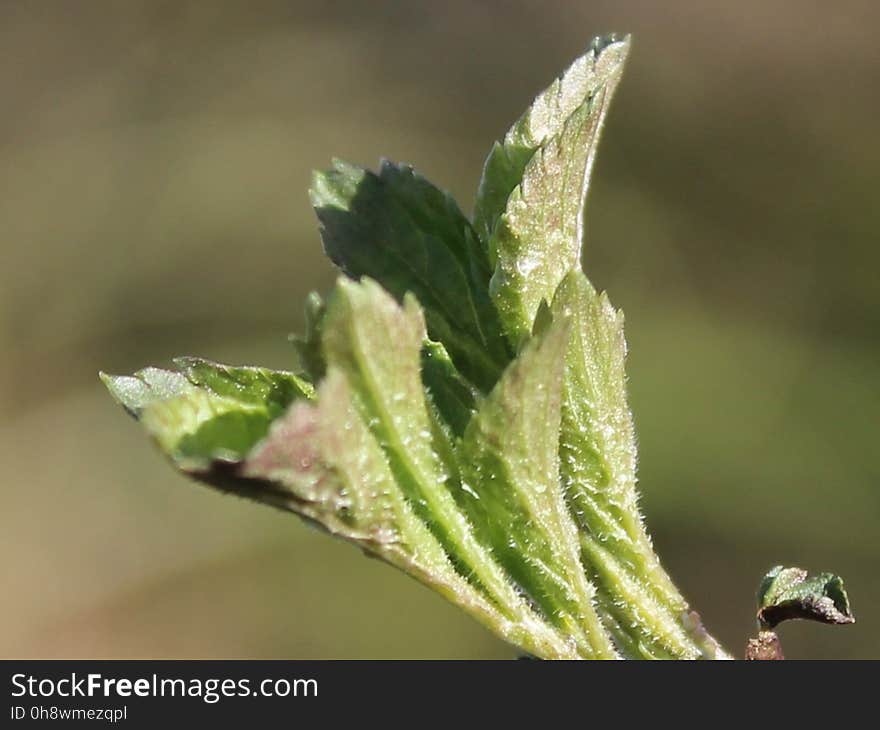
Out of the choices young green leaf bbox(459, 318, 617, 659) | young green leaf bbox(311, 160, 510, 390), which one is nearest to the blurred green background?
young green leaf bbox(311, 160, 510, 390)

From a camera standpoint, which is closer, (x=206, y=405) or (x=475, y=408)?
(x=206, y=405)

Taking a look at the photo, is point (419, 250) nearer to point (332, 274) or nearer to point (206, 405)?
point (206, 405)

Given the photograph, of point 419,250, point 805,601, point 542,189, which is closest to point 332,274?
point 419,250

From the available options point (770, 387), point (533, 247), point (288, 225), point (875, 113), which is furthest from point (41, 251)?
point (533, 247)

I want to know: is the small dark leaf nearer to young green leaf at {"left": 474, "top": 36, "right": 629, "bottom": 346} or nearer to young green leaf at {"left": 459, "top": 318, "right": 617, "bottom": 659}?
young green leaf at {"left": 459, "top": 318, "right": 617, "bottom": 659}

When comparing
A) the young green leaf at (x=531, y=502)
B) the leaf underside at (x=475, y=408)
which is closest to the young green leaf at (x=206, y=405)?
the leaf underside at (x=475, y=408)
